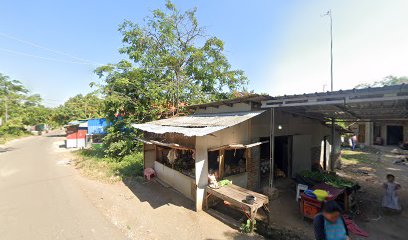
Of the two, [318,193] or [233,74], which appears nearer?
[318,193]

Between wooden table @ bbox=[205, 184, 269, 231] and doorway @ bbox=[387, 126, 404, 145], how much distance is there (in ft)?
85.1

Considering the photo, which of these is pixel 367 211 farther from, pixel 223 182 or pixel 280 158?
pixel 223 182

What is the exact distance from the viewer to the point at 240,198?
6383 millimetres

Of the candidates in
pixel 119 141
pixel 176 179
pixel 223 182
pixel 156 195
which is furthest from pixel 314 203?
pixel 119 141

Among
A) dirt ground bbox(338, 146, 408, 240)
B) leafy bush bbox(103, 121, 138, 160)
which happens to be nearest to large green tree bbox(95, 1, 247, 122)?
leafy bush bbox(103, 121, 138, 160)

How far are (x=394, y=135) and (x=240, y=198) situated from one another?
88.5 feet

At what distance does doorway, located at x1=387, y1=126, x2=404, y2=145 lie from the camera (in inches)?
928

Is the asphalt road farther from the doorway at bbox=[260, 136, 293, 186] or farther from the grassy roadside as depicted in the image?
the doorway at bbox=[260, 136, 293, 186]

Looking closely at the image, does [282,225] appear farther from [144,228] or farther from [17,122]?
[17,122]

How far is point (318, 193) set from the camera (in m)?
3.88

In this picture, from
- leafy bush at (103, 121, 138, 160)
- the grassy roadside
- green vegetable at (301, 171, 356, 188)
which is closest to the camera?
green vegetable at (301, 171, 356, 188)

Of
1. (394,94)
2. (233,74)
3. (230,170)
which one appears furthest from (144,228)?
(233,74)

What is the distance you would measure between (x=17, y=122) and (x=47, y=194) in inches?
945

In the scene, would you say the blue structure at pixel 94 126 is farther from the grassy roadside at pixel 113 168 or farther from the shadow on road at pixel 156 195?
the shadow on road at pixel 156 195
